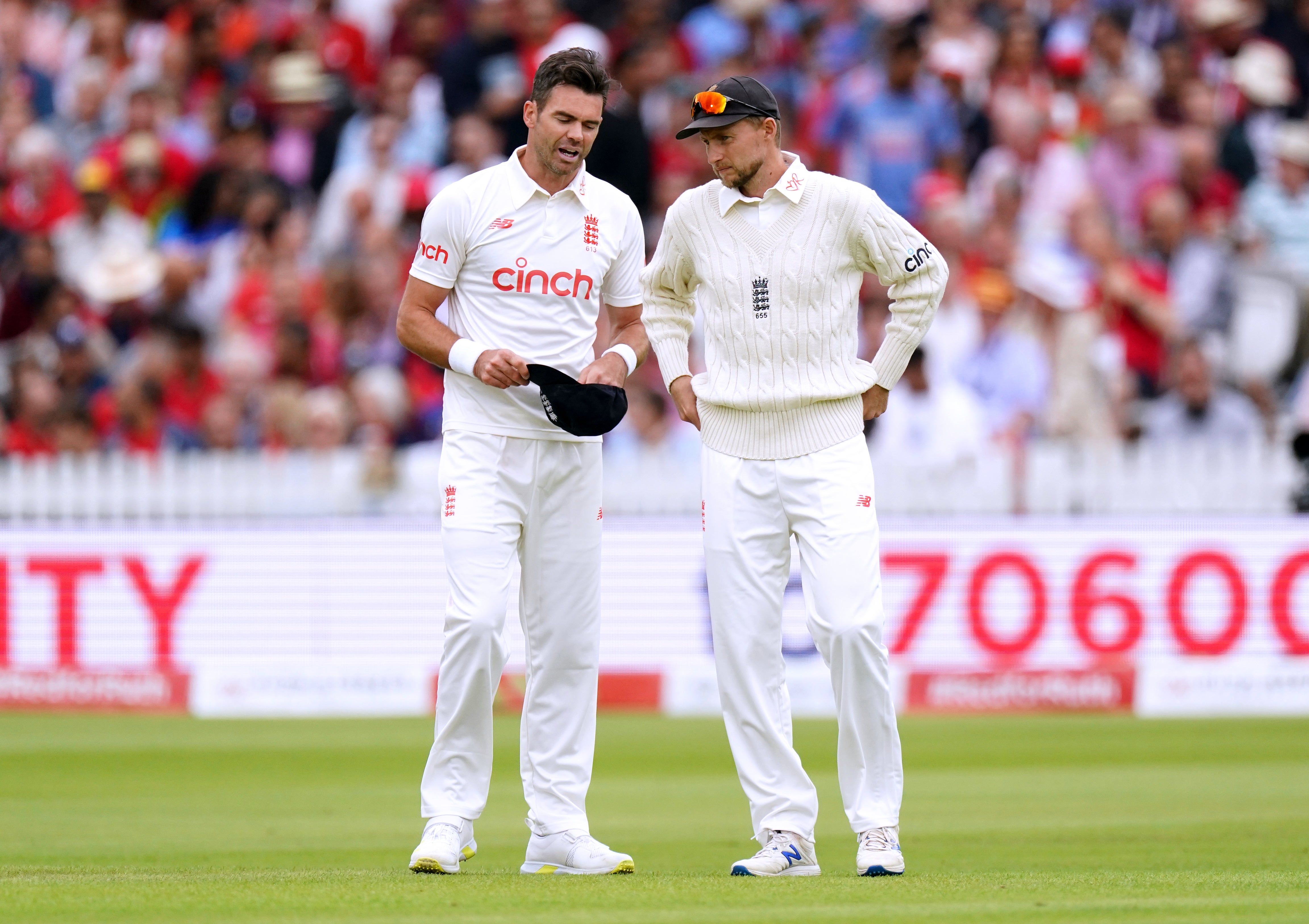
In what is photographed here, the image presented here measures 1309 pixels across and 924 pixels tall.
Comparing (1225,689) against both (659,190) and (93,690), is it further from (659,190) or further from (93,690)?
(93,690)

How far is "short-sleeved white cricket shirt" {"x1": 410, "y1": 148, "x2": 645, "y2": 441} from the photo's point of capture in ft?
21.0

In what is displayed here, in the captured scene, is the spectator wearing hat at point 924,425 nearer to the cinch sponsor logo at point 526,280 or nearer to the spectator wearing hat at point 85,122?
the cinch sponsor logo at point 526,280

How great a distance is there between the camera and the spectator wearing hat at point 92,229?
1673cm

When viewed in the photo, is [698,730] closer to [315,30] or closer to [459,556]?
[459,556]

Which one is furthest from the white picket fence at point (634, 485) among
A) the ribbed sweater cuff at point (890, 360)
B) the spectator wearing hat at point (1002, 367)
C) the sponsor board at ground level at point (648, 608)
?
the ribbed sweater cuff at point (890, 360)

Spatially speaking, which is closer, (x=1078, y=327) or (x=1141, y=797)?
(x=1141, y=797)

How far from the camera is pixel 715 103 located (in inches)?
239

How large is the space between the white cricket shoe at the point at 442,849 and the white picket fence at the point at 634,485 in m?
7.25

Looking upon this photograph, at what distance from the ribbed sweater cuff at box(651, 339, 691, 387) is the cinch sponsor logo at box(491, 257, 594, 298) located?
396 mm

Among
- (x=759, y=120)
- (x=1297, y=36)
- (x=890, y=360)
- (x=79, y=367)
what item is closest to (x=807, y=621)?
(x=890, y=360)

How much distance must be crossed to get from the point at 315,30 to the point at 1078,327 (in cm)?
819

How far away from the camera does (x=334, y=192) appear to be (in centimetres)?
1686

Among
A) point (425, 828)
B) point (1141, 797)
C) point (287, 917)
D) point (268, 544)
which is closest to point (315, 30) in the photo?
point (268, 544)

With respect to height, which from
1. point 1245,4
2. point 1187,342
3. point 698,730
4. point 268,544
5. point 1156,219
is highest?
point 1245,4
